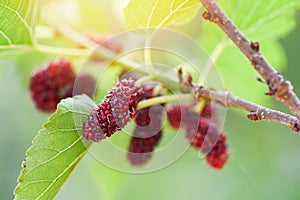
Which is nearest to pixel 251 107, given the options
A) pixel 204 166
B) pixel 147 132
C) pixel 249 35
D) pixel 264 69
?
pixel 264 69

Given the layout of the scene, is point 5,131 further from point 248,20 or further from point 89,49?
point 248,20

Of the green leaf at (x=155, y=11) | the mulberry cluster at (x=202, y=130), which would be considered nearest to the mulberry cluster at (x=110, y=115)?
the green leaf at (x=155, y=11)

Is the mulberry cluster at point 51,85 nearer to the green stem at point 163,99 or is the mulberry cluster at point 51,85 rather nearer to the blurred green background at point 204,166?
the green stem at point 163,99

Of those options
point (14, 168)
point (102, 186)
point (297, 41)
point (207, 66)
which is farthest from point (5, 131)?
point (207, 66)

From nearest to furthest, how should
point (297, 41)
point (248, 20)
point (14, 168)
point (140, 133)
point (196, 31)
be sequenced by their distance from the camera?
point (140, 133) → point (248, 20) → point (196, 31) → point (297, 41) → point (14, 168)

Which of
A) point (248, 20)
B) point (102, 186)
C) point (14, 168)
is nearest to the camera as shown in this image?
point (248, 20)

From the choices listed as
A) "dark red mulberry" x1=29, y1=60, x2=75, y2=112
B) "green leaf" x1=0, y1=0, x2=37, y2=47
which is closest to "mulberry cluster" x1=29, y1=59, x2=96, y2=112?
"dark red mulberry" x1=29, y1=60, x2=75, y2=112
